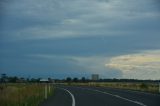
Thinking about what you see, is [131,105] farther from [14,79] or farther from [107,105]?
[14,79]

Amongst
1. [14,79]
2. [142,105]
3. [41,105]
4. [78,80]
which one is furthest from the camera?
[78,80]

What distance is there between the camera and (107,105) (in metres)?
26.2

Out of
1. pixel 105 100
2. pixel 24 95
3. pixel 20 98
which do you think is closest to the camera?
pixel 105 100

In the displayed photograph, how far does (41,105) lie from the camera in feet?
89.7

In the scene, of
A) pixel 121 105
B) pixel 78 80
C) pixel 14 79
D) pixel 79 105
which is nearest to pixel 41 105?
pixel 79 105

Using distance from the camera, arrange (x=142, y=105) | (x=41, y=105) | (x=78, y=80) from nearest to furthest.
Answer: (x=142, y=105) < (x=41, y=105) < (x=78, y=80)

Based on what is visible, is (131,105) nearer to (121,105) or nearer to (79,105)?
(121,105)

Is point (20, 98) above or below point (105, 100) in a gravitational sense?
above

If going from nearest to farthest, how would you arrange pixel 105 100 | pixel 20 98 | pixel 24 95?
1. pixel 105 100
2. pixel 20 98
3. pixel 24 95

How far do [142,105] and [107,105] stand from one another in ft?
6.45

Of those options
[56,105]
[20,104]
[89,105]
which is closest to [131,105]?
[89,105]

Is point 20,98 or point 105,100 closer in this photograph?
point 105,100

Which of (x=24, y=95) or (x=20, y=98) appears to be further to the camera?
(x=24, y=95)

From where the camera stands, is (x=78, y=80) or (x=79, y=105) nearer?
(x=79, y=105)
